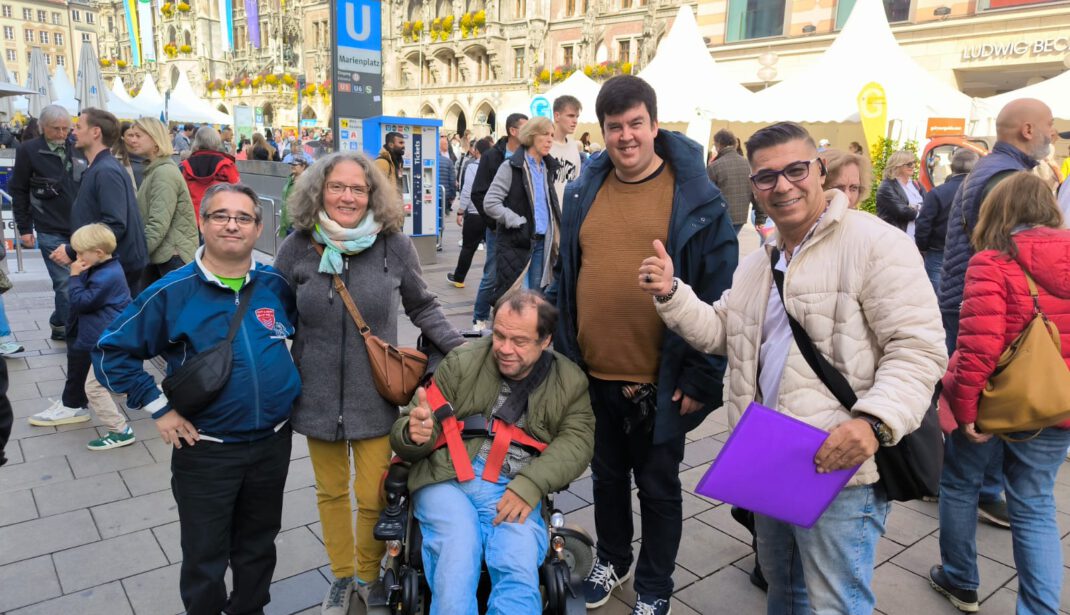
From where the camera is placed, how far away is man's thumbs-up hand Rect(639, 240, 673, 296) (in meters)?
2.23

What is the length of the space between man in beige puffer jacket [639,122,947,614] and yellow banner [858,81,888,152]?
11.8 m

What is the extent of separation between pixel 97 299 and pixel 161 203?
0.93 meters

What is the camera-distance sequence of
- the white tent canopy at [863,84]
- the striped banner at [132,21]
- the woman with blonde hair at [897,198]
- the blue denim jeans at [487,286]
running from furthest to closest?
1. the striped banner at [132,21]
2. the white tent canopy at [863,84]
3. the blue denim jeans at [487,286]
4. the woman with blonde hair at [897,198]

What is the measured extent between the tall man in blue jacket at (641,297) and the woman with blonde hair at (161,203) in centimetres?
344

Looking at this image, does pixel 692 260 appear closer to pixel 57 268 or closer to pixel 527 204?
pixel 527 204

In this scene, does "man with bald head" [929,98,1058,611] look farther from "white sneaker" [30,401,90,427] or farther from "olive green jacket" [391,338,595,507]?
"white sneaker" [30,401,90,427]

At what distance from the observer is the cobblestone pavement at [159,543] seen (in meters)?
2.94

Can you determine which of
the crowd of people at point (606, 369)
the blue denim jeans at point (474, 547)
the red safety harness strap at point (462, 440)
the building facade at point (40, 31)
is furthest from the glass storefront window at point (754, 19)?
the building facade at point (40, 31)

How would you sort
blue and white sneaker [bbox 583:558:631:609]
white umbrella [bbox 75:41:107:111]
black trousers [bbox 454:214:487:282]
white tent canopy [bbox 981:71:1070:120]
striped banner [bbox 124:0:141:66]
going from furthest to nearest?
1. striped banner [bbox 124:0:141:66]
2. white tent canopy [bbox 981:71:1070:120]
3. white umbrella [bbox 75:41:107:111]
4. black trousers [bbox 454:214:487:282]
5. blue and white sneaker [bbox 583:558:631:609]

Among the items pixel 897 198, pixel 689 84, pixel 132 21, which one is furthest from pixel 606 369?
pixel 132 21

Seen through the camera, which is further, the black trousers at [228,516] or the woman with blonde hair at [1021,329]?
the woman with blonde hair at [1021,329]

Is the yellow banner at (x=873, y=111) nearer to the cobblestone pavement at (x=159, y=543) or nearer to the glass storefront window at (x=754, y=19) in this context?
the cobblestone pavement at (x=159, y=543)

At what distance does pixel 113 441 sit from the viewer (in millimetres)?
4332

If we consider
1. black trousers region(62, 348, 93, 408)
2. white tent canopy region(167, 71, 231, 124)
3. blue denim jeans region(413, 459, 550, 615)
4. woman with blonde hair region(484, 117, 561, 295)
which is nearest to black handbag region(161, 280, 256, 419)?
blue denim jeans region(413, 459, 550, 615)
